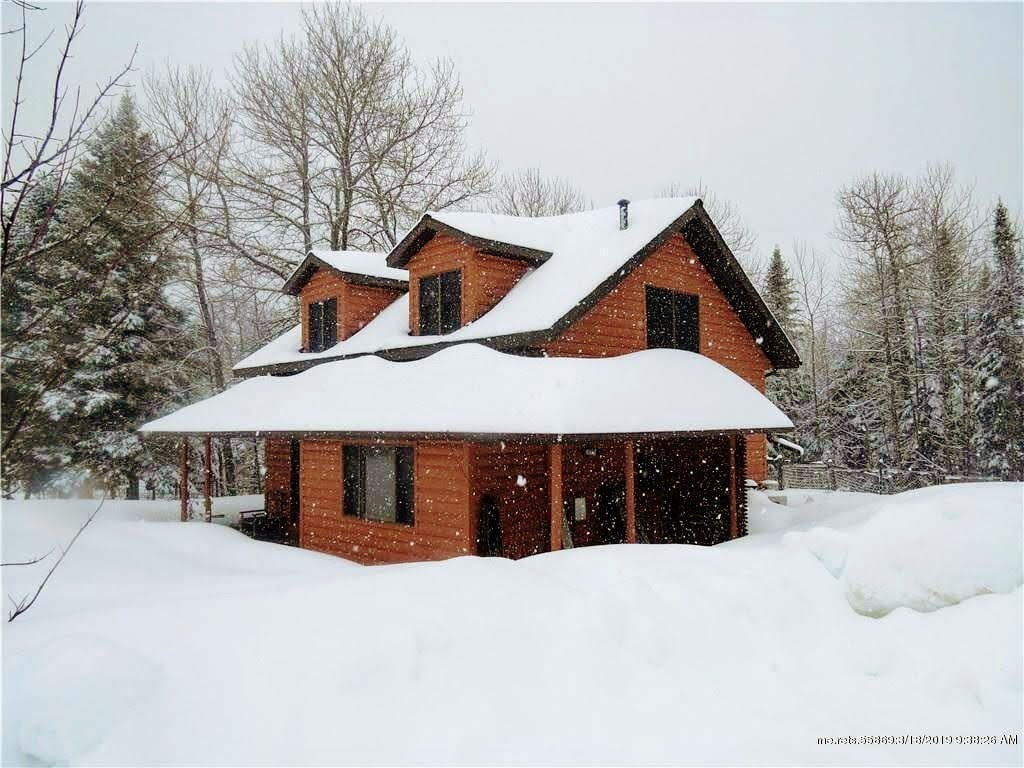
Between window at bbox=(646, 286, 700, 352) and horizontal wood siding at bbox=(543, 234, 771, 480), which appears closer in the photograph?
horizontal wood siding at bbox=(543, 234, 771, 480)

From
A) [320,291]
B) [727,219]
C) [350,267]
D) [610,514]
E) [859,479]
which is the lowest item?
[859,479]

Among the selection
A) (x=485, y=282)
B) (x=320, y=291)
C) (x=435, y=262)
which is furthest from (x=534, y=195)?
(x=485, y=282)

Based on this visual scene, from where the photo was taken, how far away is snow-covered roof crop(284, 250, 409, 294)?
1647 centimetres

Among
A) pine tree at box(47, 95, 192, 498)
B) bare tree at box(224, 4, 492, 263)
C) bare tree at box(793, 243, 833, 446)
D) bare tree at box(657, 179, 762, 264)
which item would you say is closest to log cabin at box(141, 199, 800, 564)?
pine tree at box(47, 95, 192, 498)

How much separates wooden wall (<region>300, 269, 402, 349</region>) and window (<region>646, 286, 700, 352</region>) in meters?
7.30

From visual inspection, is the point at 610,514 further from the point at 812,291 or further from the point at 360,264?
the point at 812,291

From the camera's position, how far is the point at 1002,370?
25.2m

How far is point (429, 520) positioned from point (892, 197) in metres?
25.9

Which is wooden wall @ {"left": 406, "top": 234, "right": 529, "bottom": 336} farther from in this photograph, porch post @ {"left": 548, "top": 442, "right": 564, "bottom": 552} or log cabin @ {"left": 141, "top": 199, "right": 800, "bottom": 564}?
porch post @ {"left": 548, "top": 442, "right": 564, "bottom": 552}

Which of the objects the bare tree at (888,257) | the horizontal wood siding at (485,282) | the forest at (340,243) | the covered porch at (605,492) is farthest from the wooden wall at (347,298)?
the bare tree at (888,257)

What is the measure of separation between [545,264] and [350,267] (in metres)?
5.57

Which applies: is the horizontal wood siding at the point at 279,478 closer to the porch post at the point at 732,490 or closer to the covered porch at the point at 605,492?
the covered porch at the point at 605,492

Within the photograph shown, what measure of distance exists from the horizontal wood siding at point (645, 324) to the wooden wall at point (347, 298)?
698 centimetres

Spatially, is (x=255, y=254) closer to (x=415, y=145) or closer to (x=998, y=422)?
(x=415, y=145)
